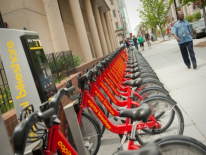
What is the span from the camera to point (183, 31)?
845 cm

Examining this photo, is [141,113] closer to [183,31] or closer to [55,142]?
[55,142]

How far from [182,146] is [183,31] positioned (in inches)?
285

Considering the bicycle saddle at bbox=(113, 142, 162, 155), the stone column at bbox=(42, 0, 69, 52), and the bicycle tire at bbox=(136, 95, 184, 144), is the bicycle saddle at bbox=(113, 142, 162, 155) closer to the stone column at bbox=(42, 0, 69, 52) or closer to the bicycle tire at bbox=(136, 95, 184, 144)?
the bicycle tire at bbox=(136, 95, 184, 144)

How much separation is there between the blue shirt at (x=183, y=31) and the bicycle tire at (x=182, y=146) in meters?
7.07

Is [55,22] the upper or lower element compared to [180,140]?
upper

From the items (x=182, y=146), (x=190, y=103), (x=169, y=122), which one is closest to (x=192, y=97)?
(x=190, y=103)

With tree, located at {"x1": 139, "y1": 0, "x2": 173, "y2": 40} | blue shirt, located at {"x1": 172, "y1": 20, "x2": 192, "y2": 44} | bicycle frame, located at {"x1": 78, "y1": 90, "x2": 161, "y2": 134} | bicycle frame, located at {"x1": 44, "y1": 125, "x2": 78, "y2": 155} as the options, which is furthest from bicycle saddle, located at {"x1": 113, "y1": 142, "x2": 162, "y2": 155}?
tree, located at {"x1": 139, "y1": 0, "x2": 173, "y2": 40}

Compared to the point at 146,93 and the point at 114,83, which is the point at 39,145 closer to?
the point at 146,93

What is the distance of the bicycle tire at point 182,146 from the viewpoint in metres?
1.87

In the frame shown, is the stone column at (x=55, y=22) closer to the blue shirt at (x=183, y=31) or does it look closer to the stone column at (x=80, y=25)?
the stone column at (x=80, y=25)

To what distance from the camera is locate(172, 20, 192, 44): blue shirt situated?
8.39 meters

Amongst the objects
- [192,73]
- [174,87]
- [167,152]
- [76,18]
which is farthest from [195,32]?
[167,152]

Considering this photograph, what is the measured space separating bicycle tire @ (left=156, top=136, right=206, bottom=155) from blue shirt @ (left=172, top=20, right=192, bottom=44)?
23.2ft

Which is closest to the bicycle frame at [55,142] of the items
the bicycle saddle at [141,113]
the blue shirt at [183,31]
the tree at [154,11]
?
the bicycle saddle at [141,113]
